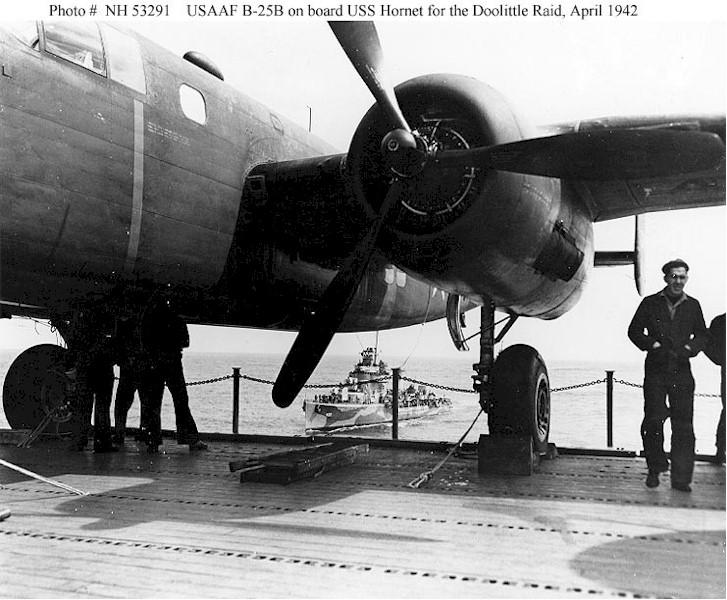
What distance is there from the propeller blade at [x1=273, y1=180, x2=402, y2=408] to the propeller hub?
0.37 meters

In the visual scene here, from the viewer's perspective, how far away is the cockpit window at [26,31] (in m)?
5.64

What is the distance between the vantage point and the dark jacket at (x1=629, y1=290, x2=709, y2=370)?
604 centimetres

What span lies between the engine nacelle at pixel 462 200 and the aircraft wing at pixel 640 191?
0.60m

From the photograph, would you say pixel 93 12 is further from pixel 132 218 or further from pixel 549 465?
pixel 549 465

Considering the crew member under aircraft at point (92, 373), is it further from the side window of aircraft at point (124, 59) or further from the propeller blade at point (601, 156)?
the propeller blade at point (601, 156)

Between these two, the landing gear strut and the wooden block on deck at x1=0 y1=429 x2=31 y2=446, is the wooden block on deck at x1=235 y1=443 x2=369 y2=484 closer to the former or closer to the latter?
the landing gear strut

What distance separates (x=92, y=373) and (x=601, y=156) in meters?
5.65

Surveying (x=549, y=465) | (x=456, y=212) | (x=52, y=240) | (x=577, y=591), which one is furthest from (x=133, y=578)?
(x=549, y=465)

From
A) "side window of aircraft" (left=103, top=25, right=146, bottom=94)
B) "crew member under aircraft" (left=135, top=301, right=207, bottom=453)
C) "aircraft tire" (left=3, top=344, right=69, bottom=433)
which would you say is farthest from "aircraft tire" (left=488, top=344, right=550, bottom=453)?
"aircraft tire" (left=3, top=344, right=69, bottom=433)

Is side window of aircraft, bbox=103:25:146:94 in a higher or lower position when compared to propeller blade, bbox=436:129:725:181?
higher

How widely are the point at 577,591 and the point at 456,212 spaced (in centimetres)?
344

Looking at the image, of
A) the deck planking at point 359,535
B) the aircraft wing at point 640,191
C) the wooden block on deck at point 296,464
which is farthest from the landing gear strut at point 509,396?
the aircraft wing at point 640,191

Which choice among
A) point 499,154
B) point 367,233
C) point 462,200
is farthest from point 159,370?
point 499,154

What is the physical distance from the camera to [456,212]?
6008mm
